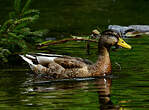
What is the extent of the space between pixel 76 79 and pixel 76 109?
310cm

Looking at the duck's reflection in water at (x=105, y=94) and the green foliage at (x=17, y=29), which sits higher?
the green foliage at (x=17, y=29)

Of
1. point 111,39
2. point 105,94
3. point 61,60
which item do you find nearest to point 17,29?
point 61,60

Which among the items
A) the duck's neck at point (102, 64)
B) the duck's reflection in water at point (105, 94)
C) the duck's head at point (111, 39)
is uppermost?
the duck's head at point (111, 39)

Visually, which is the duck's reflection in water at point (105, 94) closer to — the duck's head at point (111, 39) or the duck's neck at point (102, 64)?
the duck's neck at point (102, 64)

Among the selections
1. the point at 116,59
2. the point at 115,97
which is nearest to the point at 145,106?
the point at 115,97

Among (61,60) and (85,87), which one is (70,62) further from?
(85,87)

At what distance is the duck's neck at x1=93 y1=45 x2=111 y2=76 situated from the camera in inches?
495

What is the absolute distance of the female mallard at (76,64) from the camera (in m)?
12.5

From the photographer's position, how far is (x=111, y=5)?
27.7 meters

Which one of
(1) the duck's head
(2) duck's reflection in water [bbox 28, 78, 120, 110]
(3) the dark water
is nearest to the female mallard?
(1) the duck's head

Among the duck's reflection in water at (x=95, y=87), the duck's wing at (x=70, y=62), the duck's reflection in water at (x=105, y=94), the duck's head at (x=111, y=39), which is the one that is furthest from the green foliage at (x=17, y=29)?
the duck's reflection in water at (x=105, y=94)

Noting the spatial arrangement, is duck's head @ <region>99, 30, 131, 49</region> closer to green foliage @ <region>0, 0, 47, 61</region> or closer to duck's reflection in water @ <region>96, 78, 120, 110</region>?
duck's reflection in water @ <region>96, 78, 120, 110</region>

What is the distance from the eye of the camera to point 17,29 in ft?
46.5

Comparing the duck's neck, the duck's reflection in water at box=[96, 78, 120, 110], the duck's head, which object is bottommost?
the duck's reflection in water at box=[96, 78, 120, 110]
